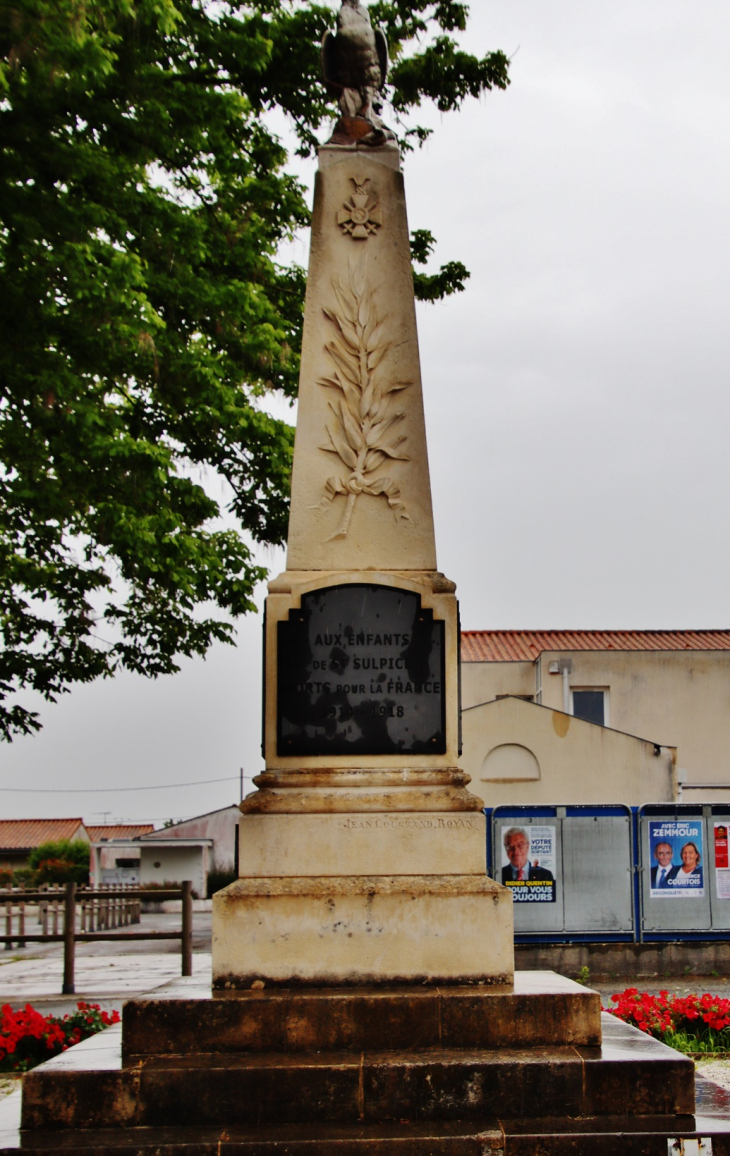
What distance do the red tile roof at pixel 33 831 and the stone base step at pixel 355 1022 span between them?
6161 centimetres

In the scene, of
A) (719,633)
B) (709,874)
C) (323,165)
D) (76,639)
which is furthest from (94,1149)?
(719,633)

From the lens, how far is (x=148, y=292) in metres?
12.7

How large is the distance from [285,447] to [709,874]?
7332mm

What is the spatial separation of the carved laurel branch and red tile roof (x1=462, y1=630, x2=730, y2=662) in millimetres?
26111

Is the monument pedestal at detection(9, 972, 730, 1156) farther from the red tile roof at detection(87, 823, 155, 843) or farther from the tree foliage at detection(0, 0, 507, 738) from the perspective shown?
the red tile roof at detection(87, 823, 155, 843)

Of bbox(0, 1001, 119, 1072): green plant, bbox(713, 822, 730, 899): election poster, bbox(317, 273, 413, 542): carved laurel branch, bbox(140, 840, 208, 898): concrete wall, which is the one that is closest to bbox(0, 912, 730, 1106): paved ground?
bbox(0, 1001, 119, 1072): green plant

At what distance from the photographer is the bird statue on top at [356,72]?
22.0 feet

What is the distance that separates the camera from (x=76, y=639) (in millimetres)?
14688

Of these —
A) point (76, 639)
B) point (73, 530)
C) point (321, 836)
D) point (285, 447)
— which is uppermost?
point (285, 447)

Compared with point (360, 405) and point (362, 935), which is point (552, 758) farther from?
point (362, 935)

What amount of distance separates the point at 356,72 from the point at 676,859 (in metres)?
11.1

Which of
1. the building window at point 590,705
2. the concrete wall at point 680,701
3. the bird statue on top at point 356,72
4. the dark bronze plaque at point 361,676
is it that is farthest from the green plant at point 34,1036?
the building window at point 590,705

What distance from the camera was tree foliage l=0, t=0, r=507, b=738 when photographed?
37.1 feet

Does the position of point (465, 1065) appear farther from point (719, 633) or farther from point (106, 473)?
point (719, 633)
